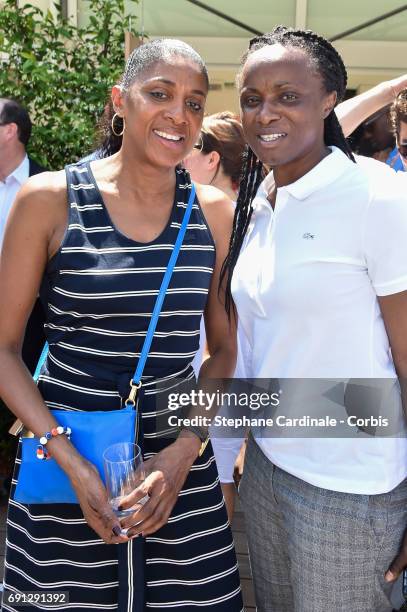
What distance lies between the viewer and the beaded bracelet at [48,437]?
64.5 inches

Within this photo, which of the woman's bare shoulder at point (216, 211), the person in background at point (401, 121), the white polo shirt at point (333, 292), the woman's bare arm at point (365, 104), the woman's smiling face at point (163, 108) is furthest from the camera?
the woman's bare arm at point (365, 104)

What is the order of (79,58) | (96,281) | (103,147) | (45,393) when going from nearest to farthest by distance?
(96,281), (45,393), (103,147), (79,58)

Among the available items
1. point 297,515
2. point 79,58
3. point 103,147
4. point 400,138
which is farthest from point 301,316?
point 79,58

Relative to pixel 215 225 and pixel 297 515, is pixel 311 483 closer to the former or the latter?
pixel 297 515

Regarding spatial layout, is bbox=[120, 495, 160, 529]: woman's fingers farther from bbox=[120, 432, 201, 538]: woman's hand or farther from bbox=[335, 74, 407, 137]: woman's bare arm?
bbox=[335, 74, 407, 137]: woman's bare arm

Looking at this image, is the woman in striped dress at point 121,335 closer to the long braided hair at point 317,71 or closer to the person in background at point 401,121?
the long braided hair at point 317,71

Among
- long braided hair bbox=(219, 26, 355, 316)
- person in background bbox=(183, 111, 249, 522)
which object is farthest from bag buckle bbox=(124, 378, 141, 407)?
person in background bbox=(183, 111, 249, 522)

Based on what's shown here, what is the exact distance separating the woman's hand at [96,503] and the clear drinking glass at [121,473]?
2 centimetres

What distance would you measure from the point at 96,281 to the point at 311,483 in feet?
2.30

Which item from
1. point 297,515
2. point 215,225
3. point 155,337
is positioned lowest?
point 297,515

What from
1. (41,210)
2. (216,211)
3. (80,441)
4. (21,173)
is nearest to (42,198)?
(41,210)

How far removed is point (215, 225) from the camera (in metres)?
1.88

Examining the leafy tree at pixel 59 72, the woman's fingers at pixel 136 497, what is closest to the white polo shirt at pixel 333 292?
the woman's fingers at pixel 136 497

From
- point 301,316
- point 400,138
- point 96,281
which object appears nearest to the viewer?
point 301,316
